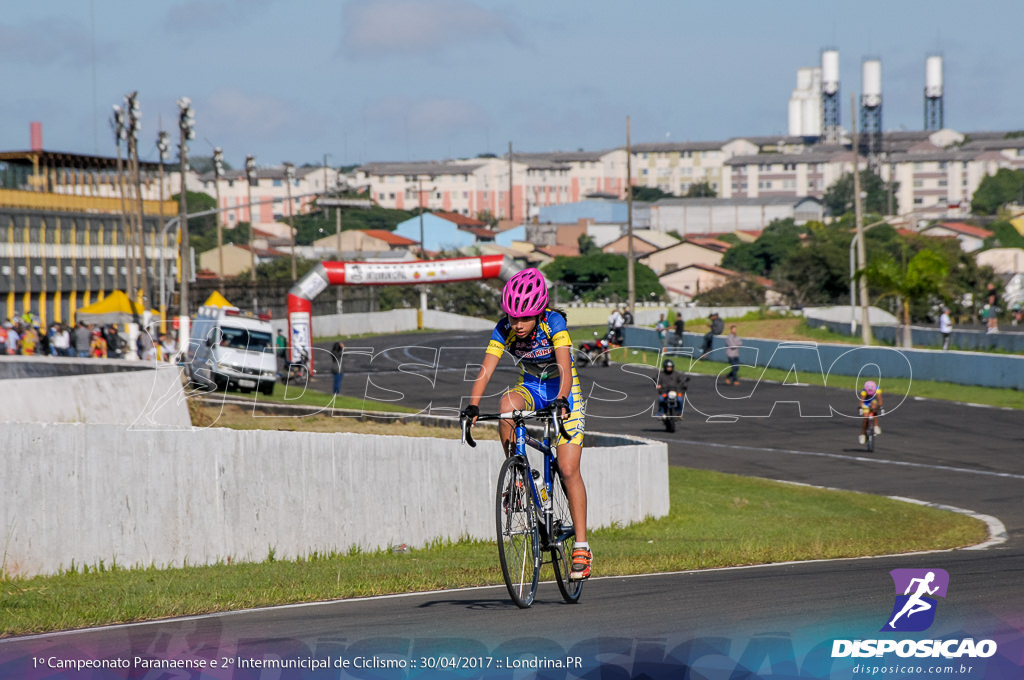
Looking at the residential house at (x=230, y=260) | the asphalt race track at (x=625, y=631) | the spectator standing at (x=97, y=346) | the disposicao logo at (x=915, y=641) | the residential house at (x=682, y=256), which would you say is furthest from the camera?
the residential house at (x=682, y=256)

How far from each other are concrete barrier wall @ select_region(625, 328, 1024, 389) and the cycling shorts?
3187 centimetres

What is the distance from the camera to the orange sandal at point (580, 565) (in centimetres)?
789

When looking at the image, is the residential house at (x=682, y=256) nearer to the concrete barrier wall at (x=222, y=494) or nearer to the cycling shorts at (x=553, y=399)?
the concrete barrier wall at (x=222, y=494)

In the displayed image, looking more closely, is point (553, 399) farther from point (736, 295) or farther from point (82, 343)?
point (736, 295)

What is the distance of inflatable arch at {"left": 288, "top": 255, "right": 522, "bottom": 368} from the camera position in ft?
151

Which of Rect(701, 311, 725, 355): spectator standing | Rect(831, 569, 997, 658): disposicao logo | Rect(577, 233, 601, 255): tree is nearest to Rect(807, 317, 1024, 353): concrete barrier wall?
Rect(701, 311, 725, 355): spectator standing

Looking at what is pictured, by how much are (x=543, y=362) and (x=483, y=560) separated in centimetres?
508

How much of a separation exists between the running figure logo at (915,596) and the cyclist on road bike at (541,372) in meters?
1.83

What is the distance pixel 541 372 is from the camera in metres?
7.96

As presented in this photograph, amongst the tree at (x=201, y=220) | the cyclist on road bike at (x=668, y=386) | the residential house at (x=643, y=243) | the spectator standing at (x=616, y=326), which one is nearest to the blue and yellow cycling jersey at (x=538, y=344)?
the cyclist on road bike at (x=668, y=386)

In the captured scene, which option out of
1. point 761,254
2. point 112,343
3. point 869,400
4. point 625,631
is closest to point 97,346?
point 112,343

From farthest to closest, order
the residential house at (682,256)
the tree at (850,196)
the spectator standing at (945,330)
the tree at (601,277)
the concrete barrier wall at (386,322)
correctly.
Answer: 1. the tree at (850,196)
2. the residential house at (682,256)
3. the tree at (601,277)
4. the concrete barrier wall at (386,322)
5. the spectator standing at (945,330)

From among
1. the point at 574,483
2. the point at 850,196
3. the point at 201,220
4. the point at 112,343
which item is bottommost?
the point at 112,343

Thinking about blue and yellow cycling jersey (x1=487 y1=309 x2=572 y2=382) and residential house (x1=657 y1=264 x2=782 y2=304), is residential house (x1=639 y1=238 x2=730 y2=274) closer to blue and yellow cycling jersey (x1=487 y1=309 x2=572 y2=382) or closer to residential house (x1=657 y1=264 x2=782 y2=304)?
residential house (x1=657 y1=264 x2=782 y2=304)
